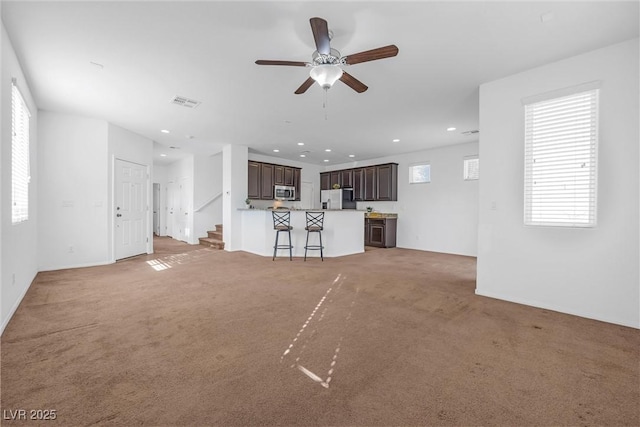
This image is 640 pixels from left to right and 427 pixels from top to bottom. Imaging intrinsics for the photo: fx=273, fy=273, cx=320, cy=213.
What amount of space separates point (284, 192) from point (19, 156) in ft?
19.0

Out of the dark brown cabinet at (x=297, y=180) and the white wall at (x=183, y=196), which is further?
the dark brown cabinet at (x=297, y=180)

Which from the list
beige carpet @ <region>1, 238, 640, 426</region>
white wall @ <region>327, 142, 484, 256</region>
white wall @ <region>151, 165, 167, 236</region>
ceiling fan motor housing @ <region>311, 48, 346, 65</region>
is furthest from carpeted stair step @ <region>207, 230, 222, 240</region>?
ceiling fan motor housing @ <region>311, 48, 346, 65</region>

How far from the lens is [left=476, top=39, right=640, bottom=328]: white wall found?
2.66m

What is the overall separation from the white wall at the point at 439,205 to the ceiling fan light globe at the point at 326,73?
5.41 meters

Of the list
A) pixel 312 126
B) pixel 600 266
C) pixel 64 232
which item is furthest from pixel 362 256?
pixel 64 232

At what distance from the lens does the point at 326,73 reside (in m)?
2.53

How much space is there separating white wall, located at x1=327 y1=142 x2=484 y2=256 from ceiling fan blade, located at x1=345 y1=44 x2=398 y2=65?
5.35 meters

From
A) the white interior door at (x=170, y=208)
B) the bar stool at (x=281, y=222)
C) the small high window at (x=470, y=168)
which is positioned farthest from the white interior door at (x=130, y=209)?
the small high window at (x=470, y=168)

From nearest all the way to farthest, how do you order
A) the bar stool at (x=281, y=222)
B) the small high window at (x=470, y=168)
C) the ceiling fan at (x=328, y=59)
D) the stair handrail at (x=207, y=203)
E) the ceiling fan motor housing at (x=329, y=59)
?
the ceiling fan at (x=328, y=59), the ceiling fan motor housing at (x=329, y=59), the bar stool at (x=281, y=222), the small high window at (x=470, y=168), the stair handrail at (x=207, y=203)

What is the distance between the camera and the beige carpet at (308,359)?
152cm

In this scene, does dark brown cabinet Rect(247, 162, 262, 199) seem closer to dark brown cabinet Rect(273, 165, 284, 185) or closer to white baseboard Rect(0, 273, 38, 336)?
dark brown cabinet Rect(273, 165, 284, 185)

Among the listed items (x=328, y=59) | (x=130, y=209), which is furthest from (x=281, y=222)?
(x=328, y=59)

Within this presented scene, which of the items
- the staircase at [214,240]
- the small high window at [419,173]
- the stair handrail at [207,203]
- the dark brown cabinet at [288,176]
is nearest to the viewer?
the staircase at [214,240]

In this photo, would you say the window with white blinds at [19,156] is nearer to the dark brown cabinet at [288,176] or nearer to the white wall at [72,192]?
the white wall at [72,192]
